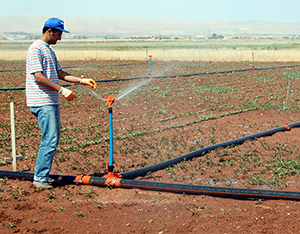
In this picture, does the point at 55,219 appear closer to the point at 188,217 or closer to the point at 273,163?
the point at 188,217

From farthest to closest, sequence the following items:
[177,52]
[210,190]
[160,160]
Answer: [177,52], [160,160], [210,190]

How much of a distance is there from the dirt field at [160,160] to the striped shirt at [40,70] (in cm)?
114

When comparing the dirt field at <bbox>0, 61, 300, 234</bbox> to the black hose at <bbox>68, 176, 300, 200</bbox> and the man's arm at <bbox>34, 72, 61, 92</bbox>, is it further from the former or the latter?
the man's arm at <bbox>34, 72, 61, 92</bbox>

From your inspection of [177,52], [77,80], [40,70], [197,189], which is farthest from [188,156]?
[177,52]

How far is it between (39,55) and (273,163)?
12.5 feet

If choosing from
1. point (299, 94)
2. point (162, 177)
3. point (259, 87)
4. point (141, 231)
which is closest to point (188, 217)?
point (141, 231)

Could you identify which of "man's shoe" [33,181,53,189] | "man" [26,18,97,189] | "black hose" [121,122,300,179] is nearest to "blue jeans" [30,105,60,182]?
"man" [26,18,97,189]

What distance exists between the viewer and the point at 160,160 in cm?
533

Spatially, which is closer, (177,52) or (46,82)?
(46,82)

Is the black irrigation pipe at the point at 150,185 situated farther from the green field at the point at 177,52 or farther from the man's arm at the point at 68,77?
the green field at the point at 177,52

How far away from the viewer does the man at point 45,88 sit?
370 cm

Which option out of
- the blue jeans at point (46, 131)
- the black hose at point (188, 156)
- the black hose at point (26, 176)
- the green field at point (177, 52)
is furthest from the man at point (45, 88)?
the green field at point (177, 52)

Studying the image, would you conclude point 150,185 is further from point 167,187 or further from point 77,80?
point 77,80

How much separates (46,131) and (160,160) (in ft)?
6.75
